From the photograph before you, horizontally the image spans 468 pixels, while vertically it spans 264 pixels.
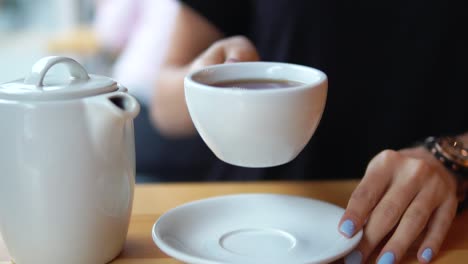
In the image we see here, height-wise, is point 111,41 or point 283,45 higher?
point 283,45

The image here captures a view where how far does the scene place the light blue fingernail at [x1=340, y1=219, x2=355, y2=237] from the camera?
566mm

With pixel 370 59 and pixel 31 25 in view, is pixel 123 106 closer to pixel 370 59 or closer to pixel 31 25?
pixel 370 59

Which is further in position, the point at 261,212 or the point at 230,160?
the point at 261,212

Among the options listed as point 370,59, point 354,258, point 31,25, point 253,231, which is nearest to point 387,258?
point 354,258

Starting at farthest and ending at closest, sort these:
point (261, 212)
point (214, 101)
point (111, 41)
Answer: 1. point (111, 41)
2. point (261, 212)
3. point (214, 101)

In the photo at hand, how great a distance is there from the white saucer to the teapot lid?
16cm

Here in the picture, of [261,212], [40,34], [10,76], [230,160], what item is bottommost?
[10,76]

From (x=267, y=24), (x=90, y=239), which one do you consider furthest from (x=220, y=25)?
(x=90, y=239)

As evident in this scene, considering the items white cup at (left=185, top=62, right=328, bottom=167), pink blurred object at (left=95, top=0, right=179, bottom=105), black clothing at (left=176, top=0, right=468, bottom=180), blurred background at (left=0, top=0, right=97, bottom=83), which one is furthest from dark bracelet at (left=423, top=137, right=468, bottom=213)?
blurred background at (left=0, top=0, right=97, bottom=83)

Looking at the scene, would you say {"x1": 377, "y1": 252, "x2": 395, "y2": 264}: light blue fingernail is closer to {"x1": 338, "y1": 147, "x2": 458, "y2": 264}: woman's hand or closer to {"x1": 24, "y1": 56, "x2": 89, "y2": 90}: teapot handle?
{"x1": 338, "y1": 147, "x2": 458, "y2": 264}: woman's hand

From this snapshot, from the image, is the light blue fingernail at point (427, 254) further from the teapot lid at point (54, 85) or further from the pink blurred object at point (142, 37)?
the pink blurred object at point (142, 37)

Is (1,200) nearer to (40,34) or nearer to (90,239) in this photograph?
(90,239)

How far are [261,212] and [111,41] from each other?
6.67 feet

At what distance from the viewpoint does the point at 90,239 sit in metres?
0.55
